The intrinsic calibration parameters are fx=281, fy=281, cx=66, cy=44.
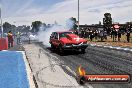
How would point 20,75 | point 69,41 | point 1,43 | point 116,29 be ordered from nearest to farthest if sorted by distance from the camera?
point 20,75, point 69,41, point 1,43, point 116,29

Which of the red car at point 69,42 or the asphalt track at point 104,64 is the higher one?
the red car at point 69,42

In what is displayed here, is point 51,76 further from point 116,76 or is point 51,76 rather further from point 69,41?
point 69,41

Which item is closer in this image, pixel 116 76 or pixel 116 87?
pixel 116 76

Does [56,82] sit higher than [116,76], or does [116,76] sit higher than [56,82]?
[116,76]

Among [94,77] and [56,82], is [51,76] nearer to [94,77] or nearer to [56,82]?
[56,82]

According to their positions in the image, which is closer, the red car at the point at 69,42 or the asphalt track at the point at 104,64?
the asphalt track at the point at 104,64

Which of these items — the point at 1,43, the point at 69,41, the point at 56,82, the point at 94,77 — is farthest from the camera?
the point at 1,43

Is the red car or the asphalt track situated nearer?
the asphalt track

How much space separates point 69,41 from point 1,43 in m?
9.49

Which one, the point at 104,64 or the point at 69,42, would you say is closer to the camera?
the point at 104,64

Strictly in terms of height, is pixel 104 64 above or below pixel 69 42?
below

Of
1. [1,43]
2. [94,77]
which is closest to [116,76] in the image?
[94,77]

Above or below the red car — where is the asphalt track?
below

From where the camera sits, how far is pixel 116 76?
3.08m
